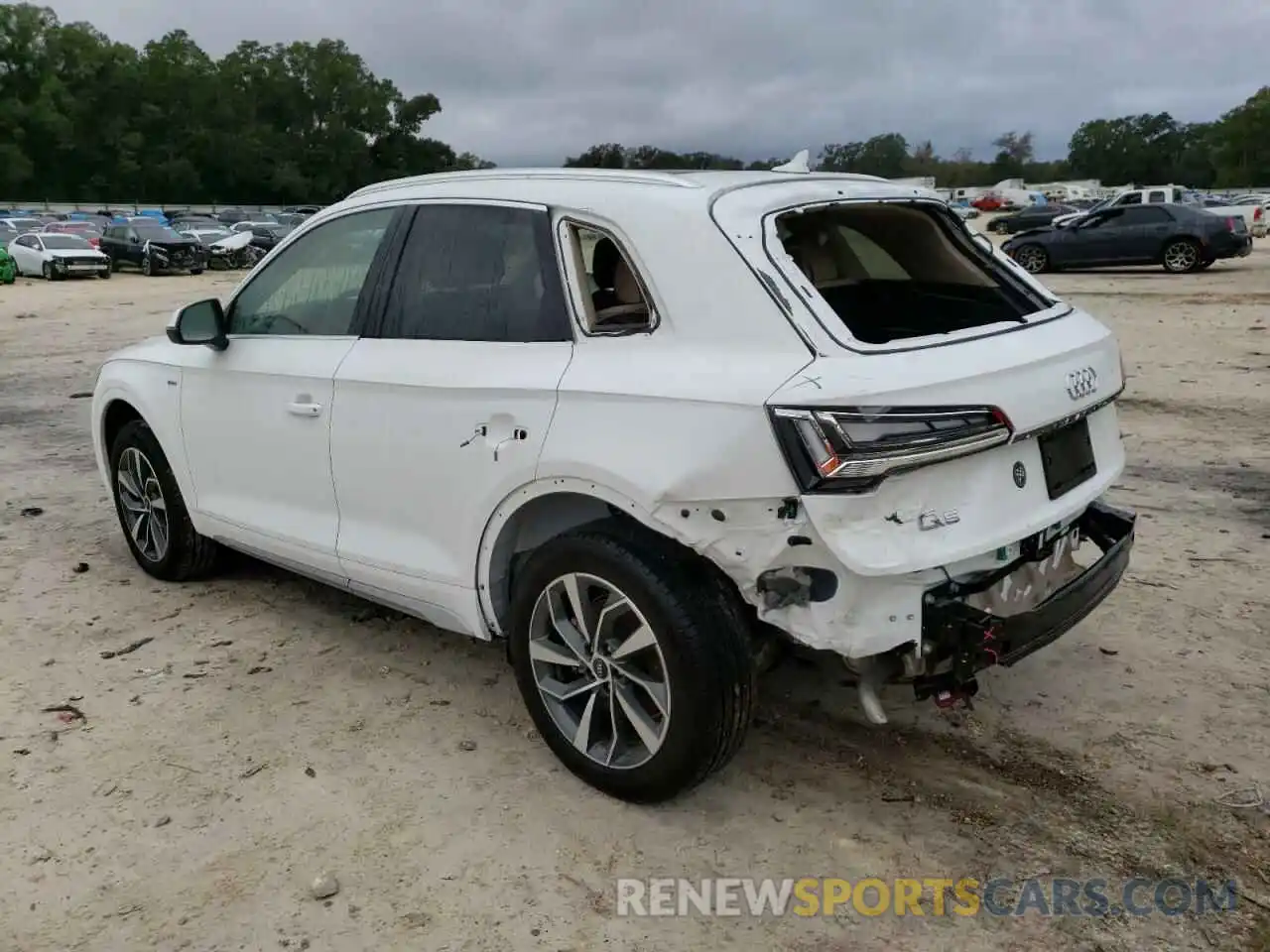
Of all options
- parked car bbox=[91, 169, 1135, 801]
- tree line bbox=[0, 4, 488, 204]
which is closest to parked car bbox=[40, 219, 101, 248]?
parked car bbox=[91, 169, 1135, 801]

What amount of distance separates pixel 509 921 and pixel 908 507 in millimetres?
1498

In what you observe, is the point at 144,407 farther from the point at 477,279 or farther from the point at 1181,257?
the point at 1181,257

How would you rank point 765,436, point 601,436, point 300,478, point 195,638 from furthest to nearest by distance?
point 195,638
point 300,478
point 601,436
point 765,436

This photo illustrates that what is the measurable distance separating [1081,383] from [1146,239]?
22.5 metres

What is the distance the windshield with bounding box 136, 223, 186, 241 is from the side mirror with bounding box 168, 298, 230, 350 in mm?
31354

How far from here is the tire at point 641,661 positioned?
291 centimetres

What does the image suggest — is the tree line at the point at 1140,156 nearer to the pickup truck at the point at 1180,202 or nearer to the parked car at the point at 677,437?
the pickup truck at the point at 1180,202

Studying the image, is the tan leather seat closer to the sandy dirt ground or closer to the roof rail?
the roof rail

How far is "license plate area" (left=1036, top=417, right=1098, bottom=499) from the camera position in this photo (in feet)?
10.1

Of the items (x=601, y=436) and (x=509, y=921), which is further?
(x=601, y=436)

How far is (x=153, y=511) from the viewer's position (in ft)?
16.8

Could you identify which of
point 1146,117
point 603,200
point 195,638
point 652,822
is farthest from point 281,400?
point 1146,117

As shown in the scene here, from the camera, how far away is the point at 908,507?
2.70 m

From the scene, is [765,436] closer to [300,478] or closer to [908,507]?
[908,507]
